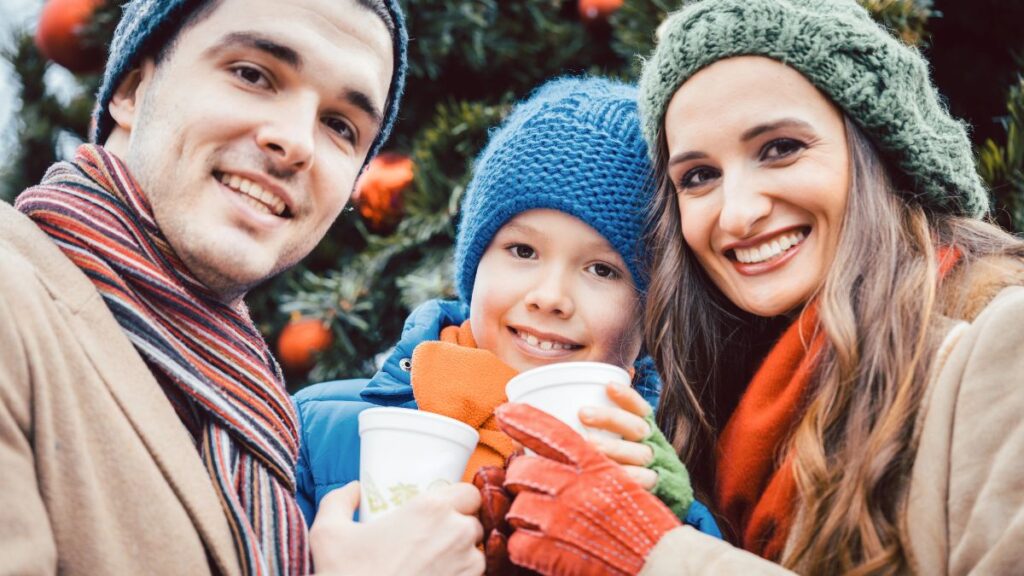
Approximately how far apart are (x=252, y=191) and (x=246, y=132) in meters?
0.14

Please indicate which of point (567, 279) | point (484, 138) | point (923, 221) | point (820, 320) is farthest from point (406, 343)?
point (923, 221)

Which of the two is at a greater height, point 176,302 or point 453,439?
point 176,302

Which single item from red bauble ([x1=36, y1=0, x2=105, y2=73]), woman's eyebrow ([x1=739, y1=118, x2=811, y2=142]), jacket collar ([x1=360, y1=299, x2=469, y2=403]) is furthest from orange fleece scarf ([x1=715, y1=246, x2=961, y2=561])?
red bauble ([x1=36, y1=0, x2=105, y2=73])

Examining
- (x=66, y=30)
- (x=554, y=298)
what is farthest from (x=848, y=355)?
(x=66, y=30)

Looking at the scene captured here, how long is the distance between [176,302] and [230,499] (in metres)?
0.45

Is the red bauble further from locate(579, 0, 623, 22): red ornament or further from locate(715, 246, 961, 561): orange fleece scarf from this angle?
locate(715, 246, 961, 561): orange fleece scarf

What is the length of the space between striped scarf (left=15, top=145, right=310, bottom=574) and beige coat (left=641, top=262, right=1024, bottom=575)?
0.79 meters

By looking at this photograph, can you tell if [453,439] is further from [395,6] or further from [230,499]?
[395,6]

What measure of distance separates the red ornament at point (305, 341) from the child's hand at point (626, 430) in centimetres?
138

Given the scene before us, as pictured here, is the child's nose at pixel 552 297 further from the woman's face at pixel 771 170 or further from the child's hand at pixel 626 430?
the child's hand at pixel 626 430

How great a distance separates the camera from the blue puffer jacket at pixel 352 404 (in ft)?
7.63

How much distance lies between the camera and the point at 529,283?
96.1 inches

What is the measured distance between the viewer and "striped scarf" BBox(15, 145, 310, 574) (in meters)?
1.67

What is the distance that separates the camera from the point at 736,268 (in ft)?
7.28
